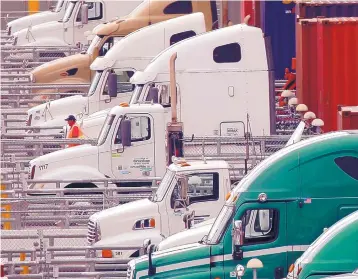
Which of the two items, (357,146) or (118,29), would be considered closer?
(357,146)

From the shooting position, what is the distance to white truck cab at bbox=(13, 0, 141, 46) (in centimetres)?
4219

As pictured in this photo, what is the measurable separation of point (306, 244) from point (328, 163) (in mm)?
982

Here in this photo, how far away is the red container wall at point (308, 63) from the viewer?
102 feet

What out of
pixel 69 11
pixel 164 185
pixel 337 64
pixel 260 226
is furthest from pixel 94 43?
pixel 260 226

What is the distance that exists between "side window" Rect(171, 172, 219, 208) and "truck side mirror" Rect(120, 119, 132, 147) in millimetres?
5349

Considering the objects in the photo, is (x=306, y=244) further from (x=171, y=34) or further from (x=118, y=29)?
(x=118, y=29)

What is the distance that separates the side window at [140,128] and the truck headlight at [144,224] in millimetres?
5247

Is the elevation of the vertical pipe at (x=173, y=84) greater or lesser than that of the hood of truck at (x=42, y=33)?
lesser

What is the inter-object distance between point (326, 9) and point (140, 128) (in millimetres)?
5416

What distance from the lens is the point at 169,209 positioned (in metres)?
22.8

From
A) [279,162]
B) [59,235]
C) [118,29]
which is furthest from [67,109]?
[279,162]

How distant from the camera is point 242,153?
29453mm

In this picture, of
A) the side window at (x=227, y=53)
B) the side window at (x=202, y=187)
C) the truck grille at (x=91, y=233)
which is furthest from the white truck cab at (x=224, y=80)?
the side window at (x=202, y=187)

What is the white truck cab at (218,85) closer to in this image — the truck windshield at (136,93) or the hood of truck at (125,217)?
the truck windshield at (136,93)
